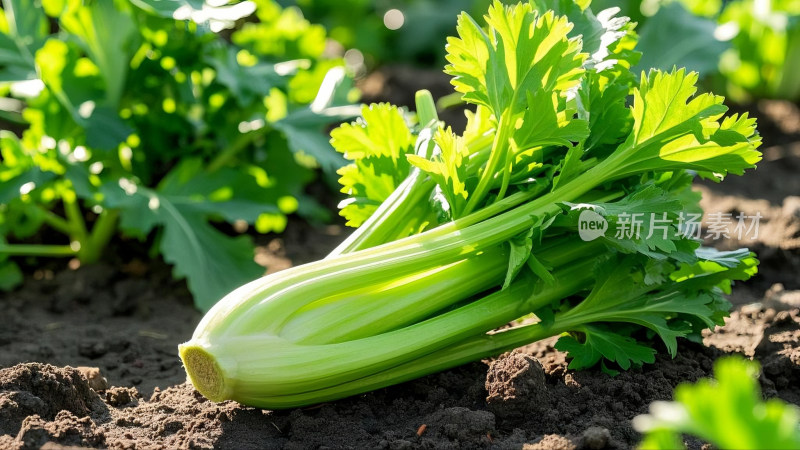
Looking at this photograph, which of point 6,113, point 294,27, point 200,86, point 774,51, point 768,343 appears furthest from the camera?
point 774,51

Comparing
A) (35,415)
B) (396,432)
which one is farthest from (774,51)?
(35,415)

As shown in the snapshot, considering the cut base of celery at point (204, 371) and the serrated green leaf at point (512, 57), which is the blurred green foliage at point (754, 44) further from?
the cut base of celery at point (204, 371)

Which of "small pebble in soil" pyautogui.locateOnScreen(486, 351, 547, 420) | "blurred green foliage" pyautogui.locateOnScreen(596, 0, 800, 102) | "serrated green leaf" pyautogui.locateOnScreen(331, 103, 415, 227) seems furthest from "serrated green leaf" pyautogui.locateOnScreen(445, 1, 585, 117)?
"blurred green foliage" pyautogui.locateOnScreen(596, 0, 800, 102)

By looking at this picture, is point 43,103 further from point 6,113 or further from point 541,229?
point 541,229

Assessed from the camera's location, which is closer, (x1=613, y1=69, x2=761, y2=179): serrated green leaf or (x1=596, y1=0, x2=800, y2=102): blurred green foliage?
(x1=613, y1=69, x2=761, y2=179): serrated green leaf

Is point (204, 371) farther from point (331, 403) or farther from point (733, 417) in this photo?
point (733, 417)

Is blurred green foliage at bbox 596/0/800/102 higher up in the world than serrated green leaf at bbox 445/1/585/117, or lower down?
lower down

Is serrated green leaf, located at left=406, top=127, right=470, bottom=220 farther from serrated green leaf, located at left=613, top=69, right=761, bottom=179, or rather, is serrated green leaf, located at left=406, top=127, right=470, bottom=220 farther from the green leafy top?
serrated green leaf, located at left=613, top=69, right=761, bottom=179
